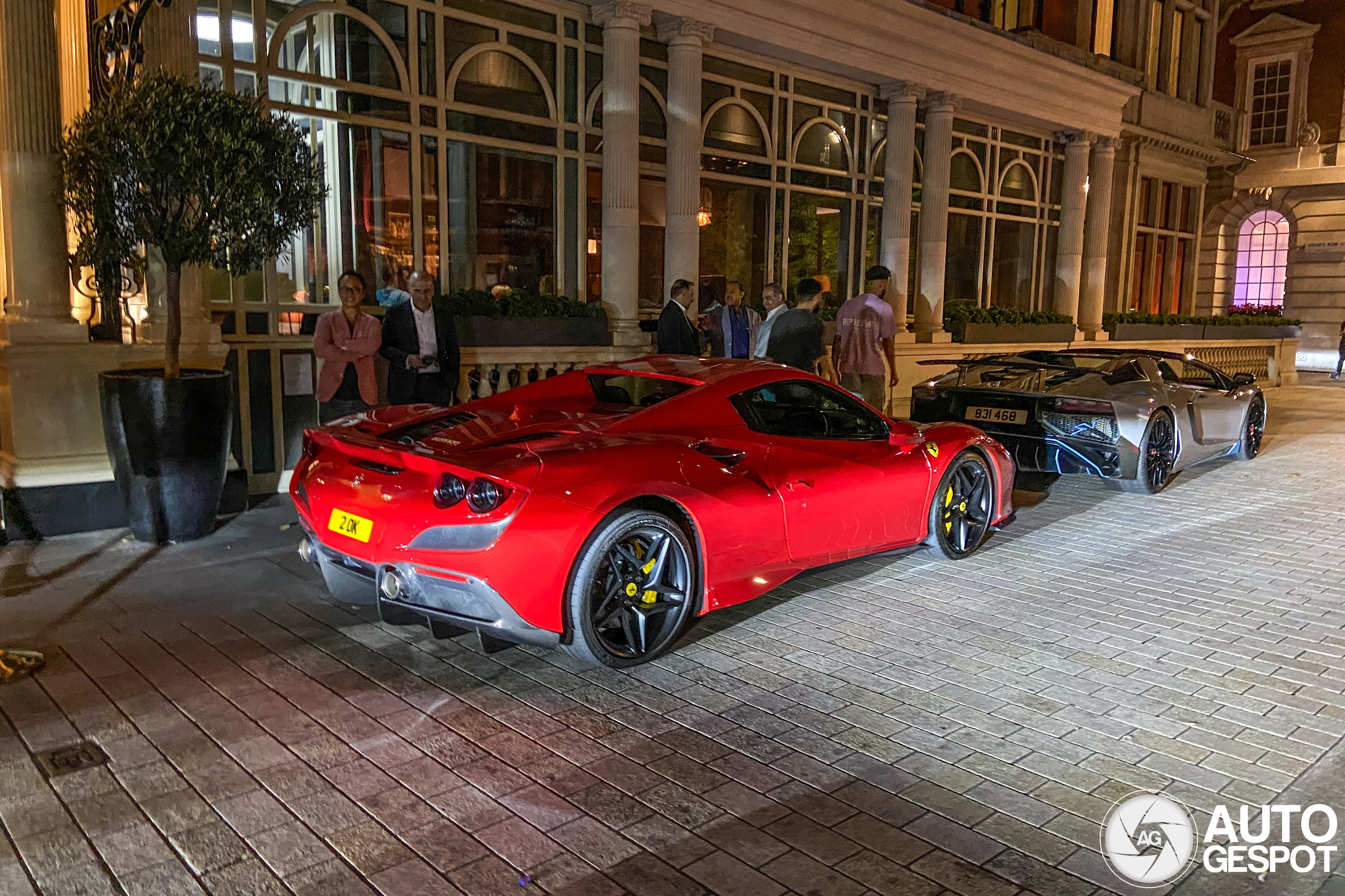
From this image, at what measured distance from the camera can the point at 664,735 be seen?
13.2 feet

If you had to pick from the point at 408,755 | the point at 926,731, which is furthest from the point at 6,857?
the point at 926,731

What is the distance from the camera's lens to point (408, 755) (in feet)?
12.4

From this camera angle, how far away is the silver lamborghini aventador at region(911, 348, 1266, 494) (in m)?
9.20

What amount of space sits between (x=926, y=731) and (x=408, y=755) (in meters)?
2.10

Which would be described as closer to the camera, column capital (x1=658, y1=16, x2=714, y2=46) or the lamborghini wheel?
the lamborghini wheel

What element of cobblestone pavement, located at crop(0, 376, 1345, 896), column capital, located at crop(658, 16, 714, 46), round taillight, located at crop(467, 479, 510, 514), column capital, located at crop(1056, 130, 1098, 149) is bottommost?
cobblestone pavement, located at crop(0, 376, 1345, 896)

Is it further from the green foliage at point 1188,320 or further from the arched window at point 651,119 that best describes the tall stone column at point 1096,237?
the arched window at point 651,119

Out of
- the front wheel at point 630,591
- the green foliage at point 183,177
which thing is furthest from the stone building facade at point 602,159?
the front wheel at point 630,591

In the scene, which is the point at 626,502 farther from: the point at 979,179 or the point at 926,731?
the point at 979,179

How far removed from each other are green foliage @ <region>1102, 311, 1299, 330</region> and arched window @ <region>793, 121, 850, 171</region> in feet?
29.9

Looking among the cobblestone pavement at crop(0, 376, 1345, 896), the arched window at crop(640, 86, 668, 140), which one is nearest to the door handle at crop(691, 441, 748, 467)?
the cobblestone pavement at crop(0, 376, 1345, 896)

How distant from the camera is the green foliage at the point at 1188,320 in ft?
71.8

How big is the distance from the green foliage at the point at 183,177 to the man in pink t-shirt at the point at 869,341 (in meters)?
5.12

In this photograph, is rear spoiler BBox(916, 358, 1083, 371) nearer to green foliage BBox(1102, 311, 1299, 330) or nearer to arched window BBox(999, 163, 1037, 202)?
arched window BBox(999, 163, 1037, 202)
